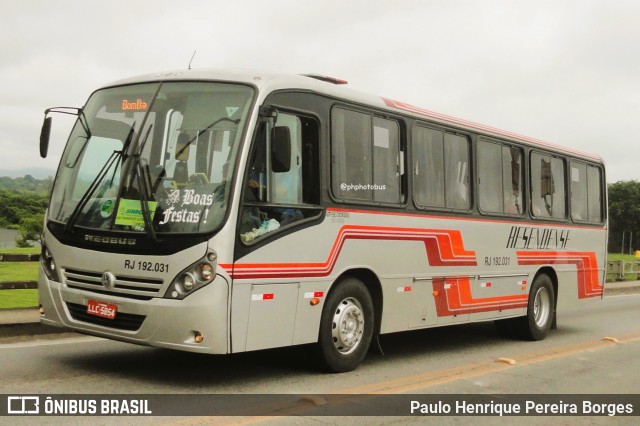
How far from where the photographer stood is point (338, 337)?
889 centimetres

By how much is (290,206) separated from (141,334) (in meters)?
1.95

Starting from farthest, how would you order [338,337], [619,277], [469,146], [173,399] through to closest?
[619,277], [469,146], [338,337], [173,399]

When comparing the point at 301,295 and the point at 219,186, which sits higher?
the point at 219,186

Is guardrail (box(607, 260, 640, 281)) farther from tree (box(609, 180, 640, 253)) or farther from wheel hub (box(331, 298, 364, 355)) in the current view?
tree (box(609, 180, 640, 253))

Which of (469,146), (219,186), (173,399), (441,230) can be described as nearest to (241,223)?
(219,186)

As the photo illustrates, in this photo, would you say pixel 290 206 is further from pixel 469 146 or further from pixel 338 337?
pixel 469 146

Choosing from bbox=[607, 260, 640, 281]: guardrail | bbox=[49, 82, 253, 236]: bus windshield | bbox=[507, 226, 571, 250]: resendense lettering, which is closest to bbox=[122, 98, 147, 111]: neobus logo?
bbox=[49, 82, 253, 236]: bus windshield

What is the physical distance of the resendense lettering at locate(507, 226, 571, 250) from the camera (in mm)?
12555

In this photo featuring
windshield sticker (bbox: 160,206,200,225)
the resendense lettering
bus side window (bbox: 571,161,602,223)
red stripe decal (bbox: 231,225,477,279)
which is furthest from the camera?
bus side window (bbox: 571,161,602,223)

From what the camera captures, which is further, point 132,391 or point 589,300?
point 589,300

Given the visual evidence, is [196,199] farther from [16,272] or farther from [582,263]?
[16,272]

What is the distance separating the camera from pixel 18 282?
11953 mm

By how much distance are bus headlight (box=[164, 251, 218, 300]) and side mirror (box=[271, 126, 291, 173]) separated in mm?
1180

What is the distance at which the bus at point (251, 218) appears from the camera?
7.51m
